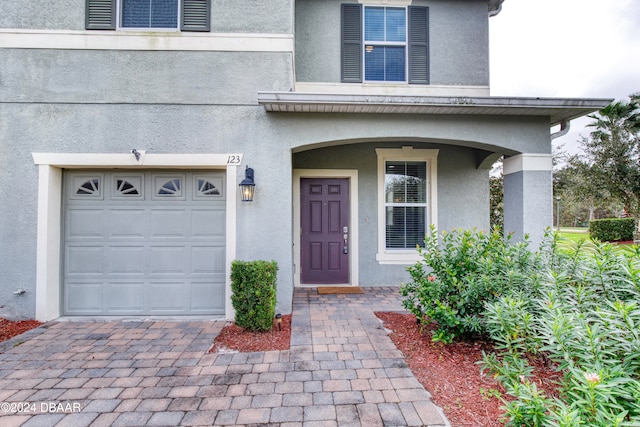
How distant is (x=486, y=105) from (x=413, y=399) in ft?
12.9

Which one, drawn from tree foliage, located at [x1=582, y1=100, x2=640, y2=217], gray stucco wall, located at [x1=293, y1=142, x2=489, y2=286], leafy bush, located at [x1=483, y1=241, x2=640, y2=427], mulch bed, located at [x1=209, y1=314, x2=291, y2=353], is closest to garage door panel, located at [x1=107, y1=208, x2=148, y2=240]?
mulch bed, located at [x1=209, y1=314, x2=291, y2=353]

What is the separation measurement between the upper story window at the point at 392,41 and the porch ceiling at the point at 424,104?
6.55 ft

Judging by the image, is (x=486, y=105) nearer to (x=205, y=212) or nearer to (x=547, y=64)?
(x=205, y=212)

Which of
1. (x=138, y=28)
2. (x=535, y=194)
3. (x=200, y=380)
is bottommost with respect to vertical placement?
(x=200, y=380)

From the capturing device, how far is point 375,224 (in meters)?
6.12

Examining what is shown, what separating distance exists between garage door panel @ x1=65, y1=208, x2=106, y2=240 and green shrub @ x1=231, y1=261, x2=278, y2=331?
2.36m

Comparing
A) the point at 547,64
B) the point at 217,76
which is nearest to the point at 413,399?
the point at 217,76

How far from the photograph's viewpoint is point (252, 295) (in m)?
3.76

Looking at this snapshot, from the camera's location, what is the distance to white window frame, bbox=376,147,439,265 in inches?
239

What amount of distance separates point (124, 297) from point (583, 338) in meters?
5.33

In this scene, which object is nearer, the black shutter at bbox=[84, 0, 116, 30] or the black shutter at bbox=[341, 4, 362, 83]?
the black shutter at bbox=[84, 0, 116, 30]

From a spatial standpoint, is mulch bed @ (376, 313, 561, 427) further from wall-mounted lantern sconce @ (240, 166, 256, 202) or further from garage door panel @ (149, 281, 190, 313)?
garage door panel @ (149, 281, 190, 313)

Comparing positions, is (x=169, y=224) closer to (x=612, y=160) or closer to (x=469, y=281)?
(x=469, y=281)

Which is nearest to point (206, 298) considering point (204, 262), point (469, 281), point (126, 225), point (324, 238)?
point (204, 262)
